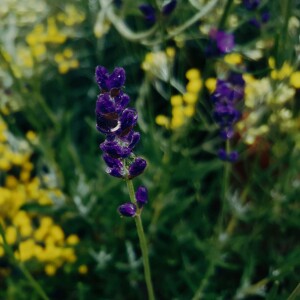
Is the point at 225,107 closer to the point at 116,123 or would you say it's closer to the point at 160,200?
the point at 116,123

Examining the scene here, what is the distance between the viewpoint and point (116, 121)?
0.90 m

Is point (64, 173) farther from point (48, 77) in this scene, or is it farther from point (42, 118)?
point (48, 77)

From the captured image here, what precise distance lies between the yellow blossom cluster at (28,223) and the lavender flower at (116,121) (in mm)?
967

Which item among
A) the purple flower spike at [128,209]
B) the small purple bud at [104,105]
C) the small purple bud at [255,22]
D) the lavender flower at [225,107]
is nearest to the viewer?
the small purple bud at [104,105]

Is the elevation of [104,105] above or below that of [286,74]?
below

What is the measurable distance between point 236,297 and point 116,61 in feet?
4.86

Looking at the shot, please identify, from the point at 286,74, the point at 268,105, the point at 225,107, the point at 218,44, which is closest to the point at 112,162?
the point at 225,107

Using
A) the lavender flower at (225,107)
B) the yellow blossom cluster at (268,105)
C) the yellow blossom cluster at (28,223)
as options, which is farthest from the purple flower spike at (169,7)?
the yellow blossom cluster at (28,223)

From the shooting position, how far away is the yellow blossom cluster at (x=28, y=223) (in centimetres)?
192

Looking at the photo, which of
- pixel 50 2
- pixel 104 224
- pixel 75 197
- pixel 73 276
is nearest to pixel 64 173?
pixel 75 197

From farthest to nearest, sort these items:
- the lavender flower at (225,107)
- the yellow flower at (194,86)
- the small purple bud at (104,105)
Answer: the yellow flower at (194,86)
the lavender flower at (225,107)
the small purple bud at (104,105)

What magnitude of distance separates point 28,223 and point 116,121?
1293 mm

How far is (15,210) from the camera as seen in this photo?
2.12 metres

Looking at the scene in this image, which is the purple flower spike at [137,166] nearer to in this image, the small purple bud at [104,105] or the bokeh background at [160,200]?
the small purple bud at [104,105]
